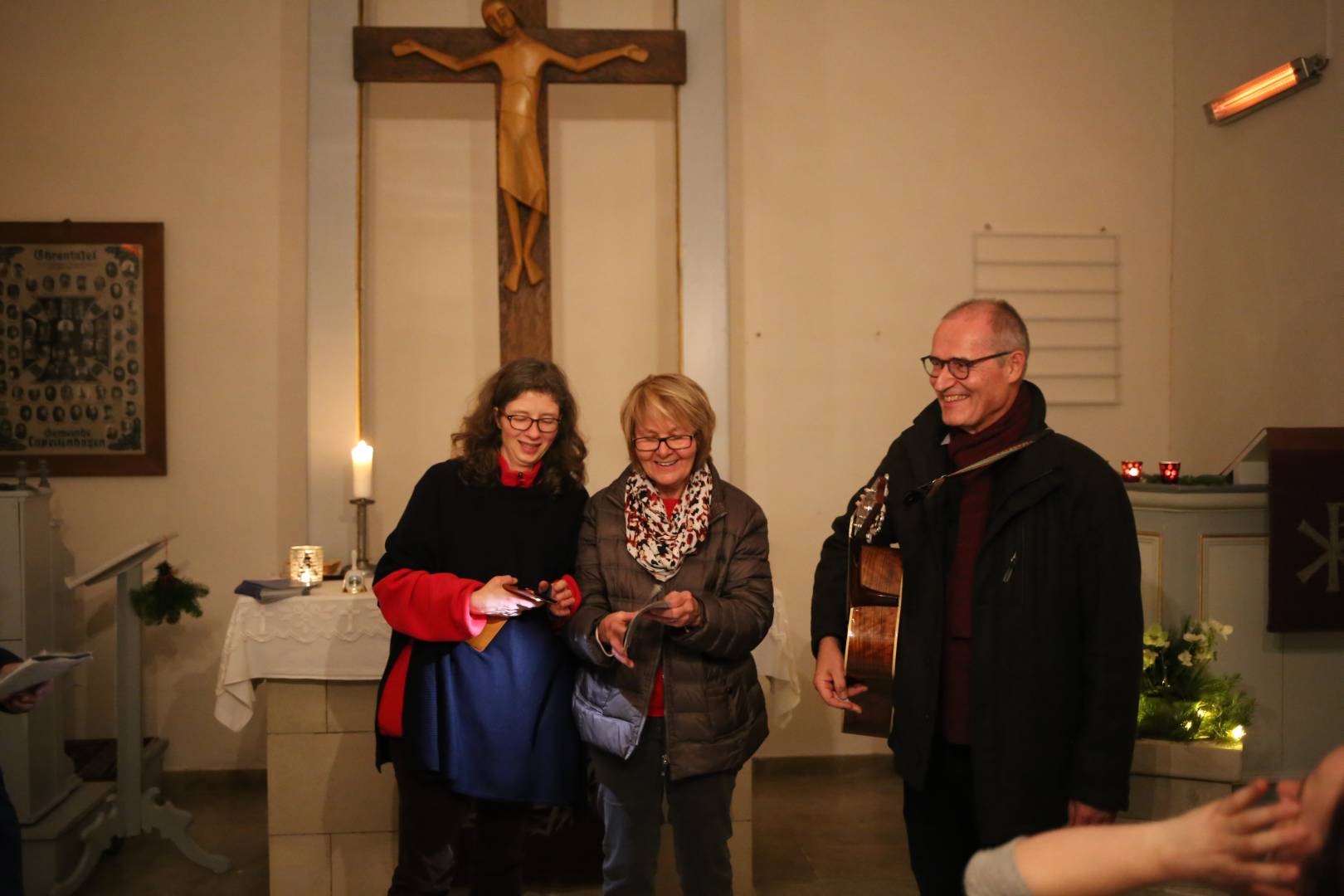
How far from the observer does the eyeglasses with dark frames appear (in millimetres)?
2352

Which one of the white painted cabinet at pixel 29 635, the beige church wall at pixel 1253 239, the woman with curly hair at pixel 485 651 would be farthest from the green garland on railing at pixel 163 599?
the beige church wall at pixel 1253 239

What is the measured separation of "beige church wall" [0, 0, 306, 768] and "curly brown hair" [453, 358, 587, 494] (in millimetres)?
2230

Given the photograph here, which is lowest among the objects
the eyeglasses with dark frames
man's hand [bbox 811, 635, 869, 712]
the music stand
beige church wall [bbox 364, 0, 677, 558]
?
the music stand

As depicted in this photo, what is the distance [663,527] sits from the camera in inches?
88.9

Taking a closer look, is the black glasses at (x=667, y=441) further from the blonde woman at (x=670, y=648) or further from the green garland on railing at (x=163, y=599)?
the green garland on railing at (x=163, y=599)

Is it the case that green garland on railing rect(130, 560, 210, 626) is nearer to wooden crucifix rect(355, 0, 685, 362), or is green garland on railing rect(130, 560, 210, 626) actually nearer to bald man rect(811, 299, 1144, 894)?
wooden crucifix rect(355, 0, 685, 362)

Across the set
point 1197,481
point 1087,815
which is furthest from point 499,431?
point 1197,481

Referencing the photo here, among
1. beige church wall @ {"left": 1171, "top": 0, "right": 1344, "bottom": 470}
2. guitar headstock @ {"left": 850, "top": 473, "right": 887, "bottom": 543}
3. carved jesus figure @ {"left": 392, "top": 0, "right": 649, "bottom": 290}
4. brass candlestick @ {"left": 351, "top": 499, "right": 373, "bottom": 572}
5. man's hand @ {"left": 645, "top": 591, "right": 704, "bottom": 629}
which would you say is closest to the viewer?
man's hand @ {"left": 645, "top": 591, "right": 704, "bottom": 629}

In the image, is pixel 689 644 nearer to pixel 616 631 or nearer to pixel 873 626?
pixel 616 631

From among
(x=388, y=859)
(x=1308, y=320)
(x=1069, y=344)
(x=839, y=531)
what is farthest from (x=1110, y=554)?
(x=1069, y=344)

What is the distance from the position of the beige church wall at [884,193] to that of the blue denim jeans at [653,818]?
233 cm

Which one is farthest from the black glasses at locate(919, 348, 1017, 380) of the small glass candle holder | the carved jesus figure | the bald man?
the carved jesus figure

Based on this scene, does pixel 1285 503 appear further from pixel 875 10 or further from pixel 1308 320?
pixel 875 10

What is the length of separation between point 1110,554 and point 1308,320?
8.75 feet
